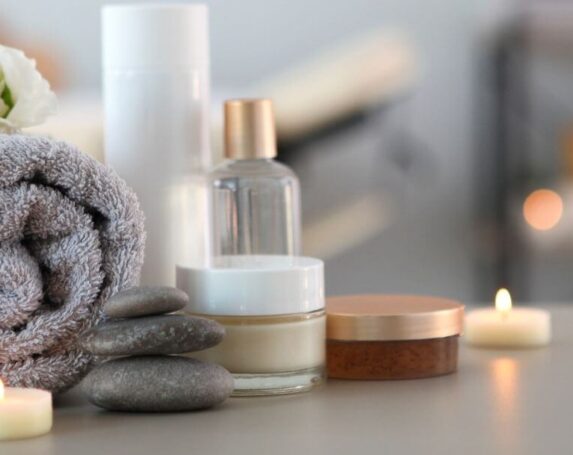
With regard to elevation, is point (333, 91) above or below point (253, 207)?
above

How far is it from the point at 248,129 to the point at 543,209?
1441 millimetres

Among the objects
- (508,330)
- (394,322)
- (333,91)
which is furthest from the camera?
(333,91)

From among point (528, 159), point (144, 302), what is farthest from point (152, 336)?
point (528, 159)

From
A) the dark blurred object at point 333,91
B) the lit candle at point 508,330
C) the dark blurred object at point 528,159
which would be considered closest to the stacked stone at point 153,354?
the lit candle at point 508,330

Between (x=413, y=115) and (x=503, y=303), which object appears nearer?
(x=503, y=303)

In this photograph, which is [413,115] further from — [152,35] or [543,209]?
[152,35]

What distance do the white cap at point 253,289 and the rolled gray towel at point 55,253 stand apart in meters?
0.03

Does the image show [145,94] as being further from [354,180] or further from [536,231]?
[354,180]

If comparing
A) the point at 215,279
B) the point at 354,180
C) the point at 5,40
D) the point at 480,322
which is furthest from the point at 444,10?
the point at 215,279

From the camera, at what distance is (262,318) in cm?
55

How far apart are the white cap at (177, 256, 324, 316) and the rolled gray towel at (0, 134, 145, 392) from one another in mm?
32

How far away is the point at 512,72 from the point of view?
2229 millimetres

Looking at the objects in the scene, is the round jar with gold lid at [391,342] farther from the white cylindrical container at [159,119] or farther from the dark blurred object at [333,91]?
the dark blurred object at [333,91]

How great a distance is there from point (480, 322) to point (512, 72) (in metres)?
1.61
